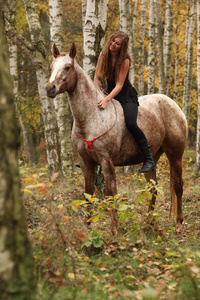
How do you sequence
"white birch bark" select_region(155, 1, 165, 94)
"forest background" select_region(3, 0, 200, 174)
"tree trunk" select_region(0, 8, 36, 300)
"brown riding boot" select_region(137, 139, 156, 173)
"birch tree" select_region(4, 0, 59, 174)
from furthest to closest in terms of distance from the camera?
"white birch bark" select_region(155, 1, 165, 94), "birch tree" select_region(4, 0, 59, 174), "forest background" select_region(3, 0, 200, 174), "brown riding boot" select_region(137, 139, 156, 173), "tree trunk" select_region(0, 8, 36, 300)

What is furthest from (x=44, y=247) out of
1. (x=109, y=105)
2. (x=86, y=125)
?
(x=109, y=105)

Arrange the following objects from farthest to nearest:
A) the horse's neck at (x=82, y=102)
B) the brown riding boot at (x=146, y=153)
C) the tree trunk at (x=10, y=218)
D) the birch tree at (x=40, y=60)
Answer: the birch tree at (x=40, y=60) → the brown riding boot at (x=146, y=153) → the horse's neck at (x=82, y=102) → the tree trunk at (x=10, y=218)

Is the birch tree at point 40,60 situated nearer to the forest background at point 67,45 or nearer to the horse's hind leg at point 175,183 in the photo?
the forest background at point 67,45

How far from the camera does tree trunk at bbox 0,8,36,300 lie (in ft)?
6.88

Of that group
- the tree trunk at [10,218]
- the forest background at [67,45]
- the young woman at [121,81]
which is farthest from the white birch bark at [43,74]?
the tree trunk at [10,218]

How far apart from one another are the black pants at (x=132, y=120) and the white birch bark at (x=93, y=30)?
4.61 feet

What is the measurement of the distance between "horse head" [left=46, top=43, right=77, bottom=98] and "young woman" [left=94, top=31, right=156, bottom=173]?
0.61 meters

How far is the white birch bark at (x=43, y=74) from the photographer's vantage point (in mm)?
9141

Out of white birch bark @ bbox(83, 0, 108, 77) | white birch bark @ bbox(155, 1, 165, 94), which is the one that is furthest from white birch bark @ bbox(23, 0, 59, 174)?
white birch bark @ bbox(155, 1, 165, 94)

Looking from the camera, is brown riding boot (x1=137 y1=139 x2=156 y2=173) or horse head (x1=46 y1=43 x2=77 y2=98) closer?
horse head (x1=46 y1=43 x2=77 y2=98)

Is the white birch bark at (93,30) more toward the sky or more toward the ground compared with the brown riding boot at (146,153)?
more toward the sky

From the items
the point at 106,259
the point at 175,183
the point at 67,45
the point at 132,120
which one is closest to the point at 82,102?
the point at 132,120

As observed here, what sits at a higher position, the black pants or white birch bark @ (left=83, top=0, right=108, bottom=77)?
white birch bark @ (left=83, top=0, right=108, bottom=77)

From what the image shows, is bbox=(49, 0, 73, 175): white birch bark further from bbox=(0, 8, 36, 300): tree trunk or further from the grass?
bbox=(0, 8, 36, 300): tree trunk
